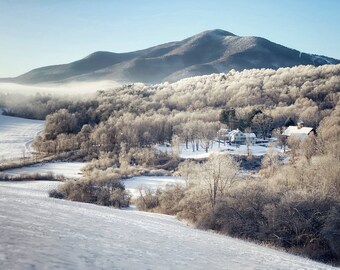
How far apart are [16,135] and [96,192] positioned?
82.0m

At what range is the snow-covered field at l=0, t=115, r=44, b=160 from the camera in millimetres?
99644

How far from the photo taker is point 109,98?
174 metres

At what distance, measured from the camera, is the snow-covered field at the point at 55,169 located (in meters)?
73.9

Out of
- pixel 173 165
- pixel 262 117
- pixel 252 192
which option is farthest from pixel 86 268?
pixel 262 117

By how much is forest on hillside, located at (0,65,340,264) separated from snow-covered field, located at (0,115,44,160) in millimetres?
5856

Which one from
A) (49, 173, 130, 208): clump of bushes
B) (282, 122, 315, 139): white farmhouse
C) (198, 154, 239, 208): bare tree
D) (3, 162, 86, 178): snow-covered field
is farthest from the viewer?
(282, 122, 315, 139): white farmhouse

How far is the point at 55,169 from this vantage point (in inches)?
3095

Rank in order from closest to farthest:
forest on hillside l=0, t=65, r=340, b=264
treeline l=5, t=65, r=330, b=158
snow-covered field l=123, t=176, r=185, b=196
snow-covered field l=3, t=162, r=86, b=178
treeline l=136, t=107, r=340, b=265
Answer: treeline l=136, t=107, r=340, b=265 < forest on hillside l=0, t=65, r=340, b=264 < snow-covered field l=123, t=176, r=185, b=196 < snow-covered field l=3, t=162, r=86, b=178 < treeline l=5, t=65, r=330, b=158

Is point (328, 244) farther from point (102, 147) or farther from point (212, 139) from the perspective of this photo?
point (102, 147)

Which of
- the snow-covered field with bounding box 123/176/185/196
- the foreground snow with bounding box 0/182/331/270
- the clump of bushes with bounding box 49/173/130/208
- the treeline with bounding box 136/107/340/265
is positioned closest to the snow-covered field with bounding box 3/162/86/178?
the snow-covered field with bounding box 123/176/185/196

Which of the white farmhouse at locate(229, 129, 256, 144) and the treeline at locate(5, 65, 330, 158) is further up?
the treeline at locate(5, 65, 330, 158)

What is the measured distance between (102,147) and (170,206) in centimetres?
5875

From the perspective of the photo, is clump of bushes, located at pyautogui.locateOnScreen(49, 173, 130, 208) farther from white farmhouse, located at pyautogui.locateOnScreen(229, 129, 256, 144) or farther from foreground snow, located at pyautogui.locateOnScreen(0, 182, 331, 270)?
white farmhouse, located at pyautogui.locateOnScreen(229, 129, 256, 144)

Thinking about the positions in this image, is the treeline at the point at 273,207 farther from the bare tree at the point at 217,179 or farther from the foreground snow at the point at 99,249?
the foreground snow at the point at 99,249
